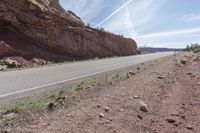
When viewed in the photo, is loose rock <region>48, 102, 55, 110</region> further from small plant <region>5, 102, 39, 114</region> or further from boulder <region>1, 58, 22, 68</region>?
boulder <region>1, 58, 22, 68</region>

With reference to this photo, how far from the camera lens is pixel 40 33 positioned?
31.8 m

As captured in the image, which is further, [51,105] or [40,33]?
[40,33]

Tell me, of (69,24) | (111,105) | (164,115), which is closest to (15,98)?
(111,105)

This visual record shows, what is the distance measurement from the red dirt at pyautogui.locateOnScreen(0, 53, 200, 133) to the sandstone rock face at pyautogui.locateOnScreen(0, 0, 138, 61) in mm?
18948

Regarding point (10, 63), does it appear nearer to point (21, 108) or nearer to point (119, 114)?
point (21, 108)

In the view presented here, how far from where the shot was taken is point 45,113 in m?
6.62

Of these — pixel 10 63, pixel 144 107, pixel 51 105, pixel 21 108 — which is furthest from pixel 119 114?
pixel 10 63

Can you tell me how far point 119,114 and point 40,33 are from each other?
2611cm

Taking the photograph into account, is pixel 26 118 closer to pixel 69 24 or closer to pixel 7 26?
pixel 7 26

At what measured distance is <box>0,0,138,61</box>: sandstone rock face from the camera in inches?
1134

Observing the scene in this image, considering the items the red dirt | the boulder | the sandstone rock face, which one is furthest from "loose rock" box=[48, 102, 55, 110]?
the sandstone rock face

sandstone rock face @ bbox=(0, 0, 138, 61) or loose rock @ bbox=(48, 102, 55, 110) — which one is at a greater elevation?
sandstone rock face @ bbox=(0, 0, 138, 61)

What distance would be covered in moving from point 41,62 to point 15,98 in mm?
18985

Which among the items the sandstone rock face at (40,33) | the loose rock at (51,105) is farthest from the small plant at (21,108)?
the sandstone rock face at (40,33)
